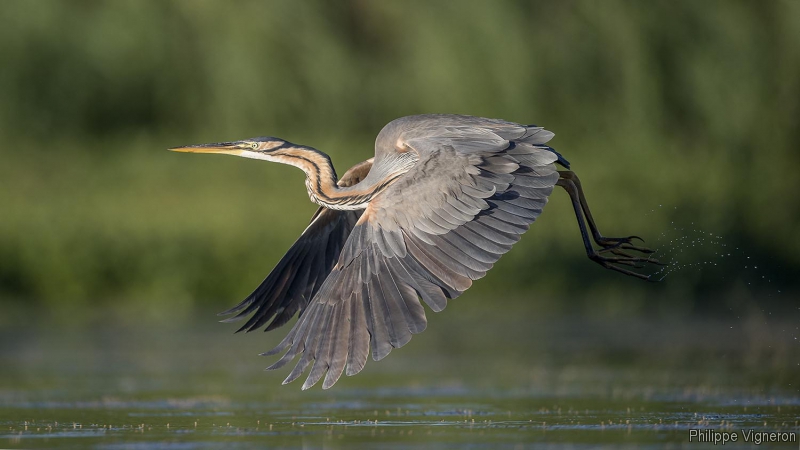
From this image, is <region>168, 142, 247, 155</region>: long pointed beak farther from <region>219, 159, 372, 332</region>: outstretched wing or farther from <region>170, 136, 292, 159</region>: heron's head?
<region>219, 159, 372, 332</region>: outstretched wing

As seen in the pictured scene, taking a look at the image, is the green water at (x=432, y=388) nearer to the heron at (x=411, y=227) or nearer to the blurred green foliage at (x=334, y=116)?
the heron at (x=411, y=227)

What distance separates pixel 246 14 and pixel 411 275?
11.4 m

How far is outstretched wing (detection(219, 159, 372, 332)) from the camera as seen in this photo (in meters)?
8.59

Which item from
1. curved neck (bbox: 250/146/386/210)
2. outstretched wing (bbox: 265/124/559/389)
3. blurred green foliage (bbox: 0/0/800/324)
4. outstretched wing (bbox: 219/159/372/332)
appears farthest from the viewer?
blurred green foliage (bbox: 0/0/800/324)

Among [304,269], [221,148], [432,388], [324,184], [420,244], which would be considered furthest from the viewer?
[432,388]

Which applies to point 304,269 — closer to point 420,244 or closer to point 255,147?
point 255,147

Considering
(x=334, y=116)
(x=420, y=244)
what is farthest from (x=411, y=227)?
(x=334, y=116)

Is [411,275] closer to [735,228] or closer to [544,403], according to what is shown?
[544,403]

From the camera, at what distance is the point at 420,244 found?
7.38 m

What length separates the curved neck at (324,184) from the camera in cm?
815

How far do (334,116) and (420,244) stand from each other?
1100 cm

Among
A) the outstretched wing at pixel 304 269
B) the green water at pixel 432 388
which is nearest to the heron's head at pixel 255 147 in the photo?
the outstretched wing at pixel 304 269

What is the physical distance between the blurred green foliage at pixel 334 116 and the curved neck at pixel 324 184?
19.1 feet

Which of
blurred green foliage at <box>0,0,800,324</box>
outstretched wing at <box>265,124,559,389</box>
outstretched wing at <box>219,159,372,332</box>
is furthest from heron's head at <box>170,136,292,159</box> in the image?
blurred green foliage at <box>0,0,800,324</box>
